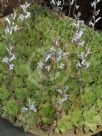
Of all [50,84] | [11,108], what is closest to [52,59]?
[50,84]

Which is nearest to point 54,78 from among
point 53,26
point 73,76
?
point 73,76

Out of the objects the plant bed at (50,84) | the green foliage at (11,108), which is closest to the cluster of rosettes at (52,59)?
the plant bed at (50,84)

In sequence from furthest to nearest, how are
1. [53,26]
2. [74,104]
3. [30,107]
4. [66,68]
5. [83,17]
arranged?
[83,17]
[53,26]
[66,68]
[74,104]
[30,107]

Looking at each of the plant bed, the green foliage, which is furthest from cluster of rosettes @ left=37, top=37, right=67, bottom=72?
the green foliage

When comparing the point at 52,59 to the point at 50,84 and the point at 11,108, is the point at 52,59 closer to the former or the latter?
the point at 50,84

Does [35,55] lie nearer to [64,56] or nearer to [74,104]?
[64,56]

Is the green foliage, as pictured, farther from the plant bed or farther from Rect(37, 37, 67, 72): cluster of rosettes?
Rect(37, 37, 67, 72): cluster of rosettes

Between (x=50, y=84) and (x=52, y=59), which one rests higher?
(x=52, y=59)

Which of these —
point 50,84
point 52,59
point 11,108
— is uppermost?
point 52,59
